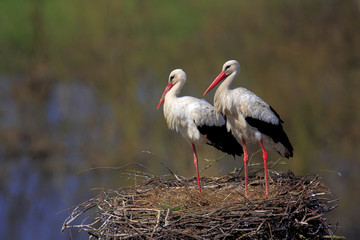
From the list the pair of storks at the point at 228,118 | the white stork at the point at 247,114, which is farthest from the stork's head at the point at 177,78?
the white stork at the point at 247,114

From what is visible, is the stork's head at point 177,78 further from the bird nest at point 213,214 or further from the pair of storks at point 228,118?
the bird nest at point 213,214

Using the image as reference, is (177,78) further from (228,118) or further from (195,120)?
(228,118)

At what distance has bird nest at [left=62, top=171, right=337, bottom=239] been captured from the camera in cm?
348

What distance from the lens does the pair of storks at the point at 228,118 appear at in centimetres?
406

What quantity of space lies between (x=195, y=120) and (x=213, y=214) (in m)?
1.08

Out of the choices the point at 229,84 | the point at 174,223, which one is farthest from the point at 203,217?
the point at 229,84

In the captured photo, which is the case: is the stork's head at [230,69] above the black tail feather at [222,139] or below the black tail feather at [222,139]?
above

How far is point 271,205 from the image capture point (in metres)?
3.62

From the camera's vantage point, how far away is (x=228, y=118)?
418cm

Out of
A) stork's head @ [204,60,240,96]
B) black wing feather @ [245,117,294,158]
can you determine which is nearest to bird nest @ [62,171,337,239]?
black wing feather @ [245,117,294,158]

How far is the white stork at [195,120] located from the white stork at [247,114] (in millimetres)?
237

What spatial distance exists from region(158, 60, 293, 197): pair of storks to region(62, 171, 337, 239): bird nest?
1.09 feet

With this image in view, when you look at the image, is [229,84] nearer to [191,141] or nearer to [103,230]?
[191,141]

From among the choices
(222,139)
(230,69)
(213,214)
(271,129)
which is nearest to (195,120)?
(222,139)
